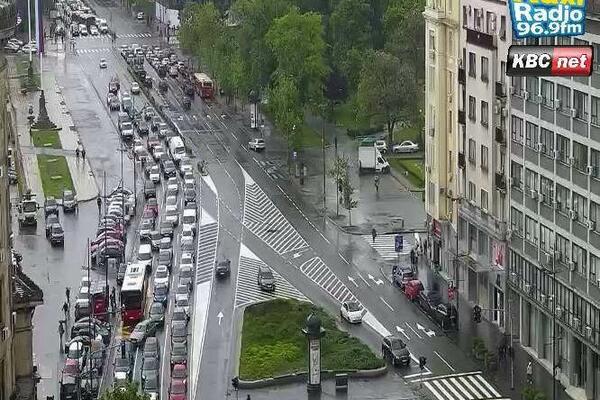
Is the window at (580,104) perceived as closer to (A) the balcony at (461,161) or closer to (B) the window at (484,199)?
(B) the window at (484,199)

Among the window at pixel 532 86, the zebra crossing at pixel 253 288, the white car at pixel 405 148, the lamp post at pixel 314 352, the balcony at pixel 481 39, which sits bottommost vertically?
the white car at pixel 405 148

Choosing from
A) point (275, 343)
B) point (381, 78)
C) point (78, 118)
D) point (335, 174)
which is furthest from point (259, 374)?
point (78, 118)

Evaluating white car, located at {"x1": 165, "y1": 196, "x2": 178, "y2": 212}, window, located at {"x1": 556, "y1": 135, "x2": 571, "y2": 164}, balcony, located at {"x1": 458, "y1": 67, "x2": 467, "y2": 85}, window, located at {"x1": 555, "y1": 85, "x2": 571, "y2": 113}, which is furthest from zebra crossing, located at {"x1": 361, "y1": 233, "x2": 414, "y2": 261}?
window, located at {"x1": 555, "y1": 85, "x2": 571, "y2": 113}

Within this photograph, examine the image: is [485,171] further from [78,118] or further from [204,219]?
[78,118]

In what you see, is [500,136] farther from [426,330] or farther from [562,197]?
[426,330]

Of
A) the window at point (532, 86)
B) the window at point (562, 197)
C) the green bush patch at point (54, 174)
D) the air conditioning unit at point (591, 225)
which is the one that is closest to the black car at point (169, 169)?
the green bush patch at point (54, 174)

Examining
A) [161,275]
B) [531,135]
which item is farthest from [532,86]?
[161,275]

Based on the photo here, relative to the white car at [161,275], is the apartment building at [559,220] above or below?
above
